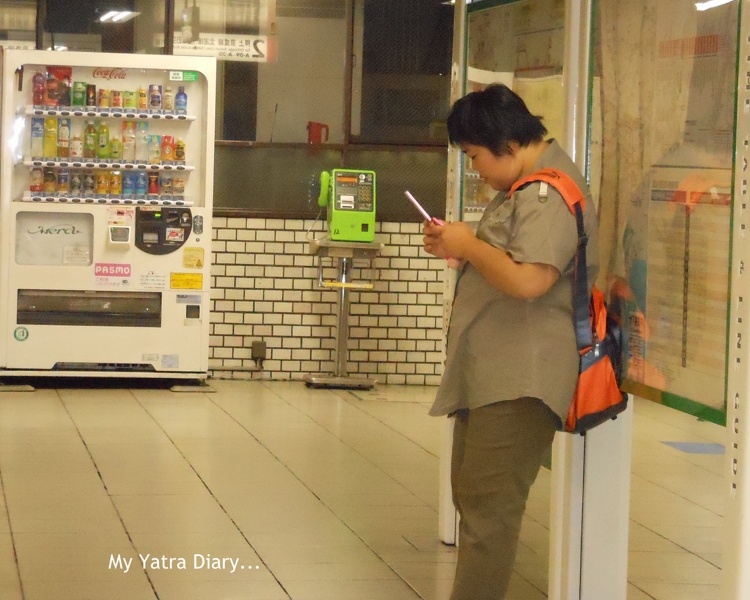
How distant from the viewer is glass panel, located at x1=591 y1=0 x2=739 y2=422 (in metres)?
2.73

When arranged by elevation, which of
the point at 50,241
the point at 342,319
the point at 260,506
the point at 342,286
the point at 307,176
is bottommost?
the point at 260,506

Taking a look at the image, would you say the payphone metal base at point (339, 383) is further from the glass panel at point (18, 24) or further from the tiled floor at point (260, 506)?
the glass panel at point (18, 24)

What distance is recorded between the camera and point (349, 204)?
27.1ft

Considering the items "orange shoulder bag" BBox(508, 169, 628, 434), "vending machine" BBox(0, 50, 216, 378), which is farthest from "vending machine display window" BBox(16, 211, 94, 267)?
"orange shoulder bag" BBox(508, 169, 628, 434)

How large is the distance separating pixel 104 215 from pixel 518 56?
481 cm

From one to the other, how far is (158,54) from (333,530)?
199 inches

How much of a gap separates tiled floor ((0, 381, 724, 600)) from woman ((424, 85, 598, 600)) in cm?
100

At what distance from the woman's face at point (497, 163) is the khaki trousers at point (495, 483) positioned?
0.61 m

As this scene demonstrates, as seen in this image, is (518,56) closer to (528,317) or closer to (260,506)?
(528,317)

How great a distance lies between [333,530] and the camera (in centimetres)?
460

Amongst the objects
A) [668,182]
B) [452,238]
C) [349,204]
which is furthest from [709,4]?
[349,204]

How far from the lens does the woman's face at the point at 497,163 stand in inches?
115

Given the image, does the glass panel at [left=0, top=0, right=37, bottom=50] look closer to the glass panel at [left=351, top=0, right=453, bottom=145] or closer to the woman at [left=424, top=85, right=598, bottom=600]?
the glass panel at [left=351, top=0, right=453, bottom=145]

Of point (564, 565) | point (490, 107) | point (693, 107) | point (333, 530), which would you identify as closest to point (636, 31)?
point (693, 107)
